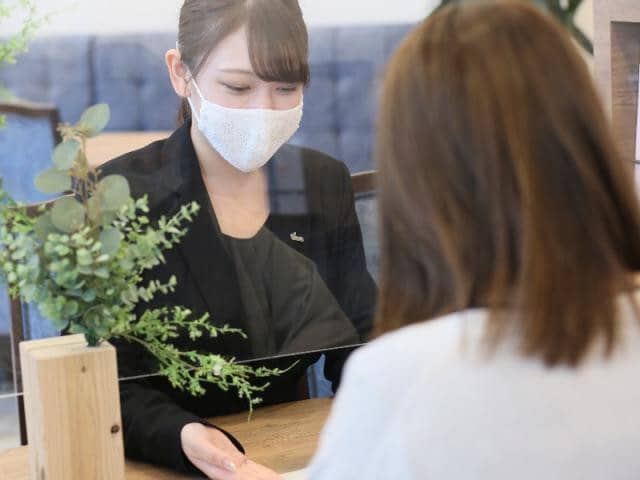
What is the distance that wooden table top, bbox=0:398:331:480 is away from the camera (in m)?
1.60

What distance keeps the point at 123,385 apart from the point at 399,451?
0.93 meters

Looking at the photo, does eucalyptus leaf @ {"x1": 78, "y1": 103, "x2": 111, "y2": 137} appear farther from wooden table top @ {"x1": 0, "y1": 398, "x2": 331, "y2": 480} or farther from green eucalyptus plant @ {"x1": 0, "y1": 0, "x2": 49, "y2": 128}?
wooden table top @ {"x1": 0, "y1": 398, "x2": 331, "y2": 480}

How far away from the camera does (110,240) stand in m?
1.34

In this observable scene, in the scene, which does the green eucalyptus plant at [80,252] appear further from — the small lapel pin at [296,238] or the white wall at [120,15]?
the small lapel pin at [296,238]

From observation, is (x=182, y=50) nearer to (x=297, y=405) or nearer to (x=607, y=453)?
(x=297, y=405)

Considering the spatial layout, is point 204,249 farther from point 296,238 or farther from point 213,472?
point 213,472

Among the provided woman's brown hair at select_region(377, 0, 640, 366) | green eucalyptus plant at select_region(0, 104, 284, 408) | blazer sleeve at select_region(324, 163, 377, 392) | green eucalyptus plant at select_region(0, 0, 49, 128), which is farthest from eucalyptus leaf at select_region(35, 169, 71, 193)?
blazer sleeve at select_region(324, 163, 377, 392)

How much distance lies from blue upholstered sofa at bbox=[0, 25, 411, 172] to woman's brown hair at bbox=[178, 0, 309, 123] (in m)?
0.03

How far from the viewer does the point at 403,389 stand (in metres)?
0.87

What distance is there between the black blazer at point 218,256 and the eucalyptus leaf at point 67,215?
39 cm

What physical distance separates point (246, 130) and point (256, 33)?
15 centimetres

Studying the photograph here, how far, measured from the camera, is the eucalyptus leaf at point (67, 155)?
1352 mm

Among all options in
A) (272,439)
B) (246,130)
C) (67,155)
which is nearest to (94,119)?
(67,155)

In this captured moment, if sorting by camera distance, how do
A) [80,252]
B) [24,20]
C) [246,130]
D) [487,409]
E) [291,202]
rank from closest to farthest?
[487,409]
[80,252]
[24,20]
[246,130]
[291,202]
